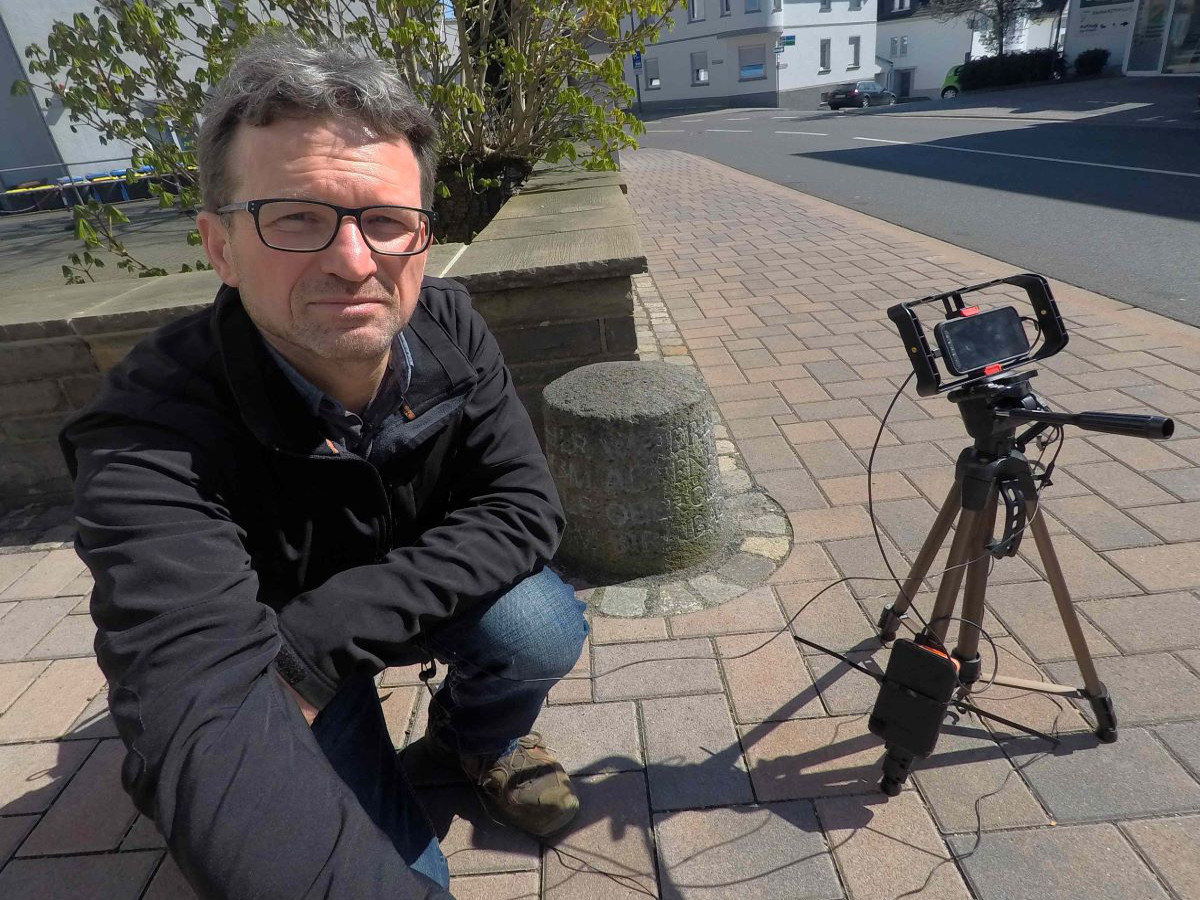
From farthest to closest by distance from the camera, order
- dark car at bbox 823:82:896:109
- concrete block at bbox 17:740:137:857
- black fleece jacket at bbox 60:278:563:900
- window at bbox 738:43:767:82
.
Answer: window at bbox 738:43:767:82
dark car at bbox 823:82:896:109
concrete block at bbox 17:740:137:857
black fleece jacket at bbox 60:278:563:900

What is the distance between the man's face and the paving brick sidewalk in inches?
44.4

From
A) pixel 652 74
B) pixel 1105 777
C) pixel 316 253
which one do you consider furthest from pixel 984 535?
pixel 652 74

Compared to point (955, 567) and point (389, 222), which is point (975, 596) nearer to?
point (955, 567)

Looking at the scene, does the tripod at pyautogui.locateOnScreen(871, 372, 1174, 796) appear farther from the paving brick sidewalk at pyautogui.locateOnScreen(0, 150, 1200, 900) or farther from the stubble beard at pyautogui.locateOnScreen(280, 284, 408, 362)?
the stubble beard at pyautogui.locateOnScreen(280, 284, 408, 362)

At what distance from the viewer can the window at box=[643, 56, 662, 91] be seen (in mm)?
48562

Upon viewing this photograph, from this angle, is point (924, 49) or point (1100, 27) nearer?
point (1100, 27)

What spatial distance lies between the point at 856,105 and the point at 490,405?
36524 mm

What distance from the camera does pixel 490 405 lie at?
174cm

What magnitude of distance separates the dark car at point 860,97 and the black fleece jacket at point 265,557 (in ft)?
119

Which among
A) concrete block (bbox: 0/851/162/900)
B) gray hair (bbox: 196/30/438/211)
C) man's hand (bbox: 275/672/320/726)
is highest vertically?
gray hair (bbox: 196/30/438/211)

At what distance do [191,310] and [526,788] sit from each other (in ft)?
7.02


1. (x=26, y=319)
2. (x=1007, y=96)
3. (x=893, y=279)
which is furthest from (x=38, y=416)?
(x=1007, y=96)

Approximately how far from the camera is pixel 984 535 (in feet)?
5.28

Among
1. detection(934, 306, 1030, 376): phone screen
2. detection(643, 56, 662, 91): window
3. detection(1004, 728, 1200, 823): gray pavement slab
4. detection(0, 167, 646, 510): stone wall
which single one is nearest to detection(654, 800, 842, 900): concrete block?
detection(1004, 728, 1200, 823): gray pavement slab
